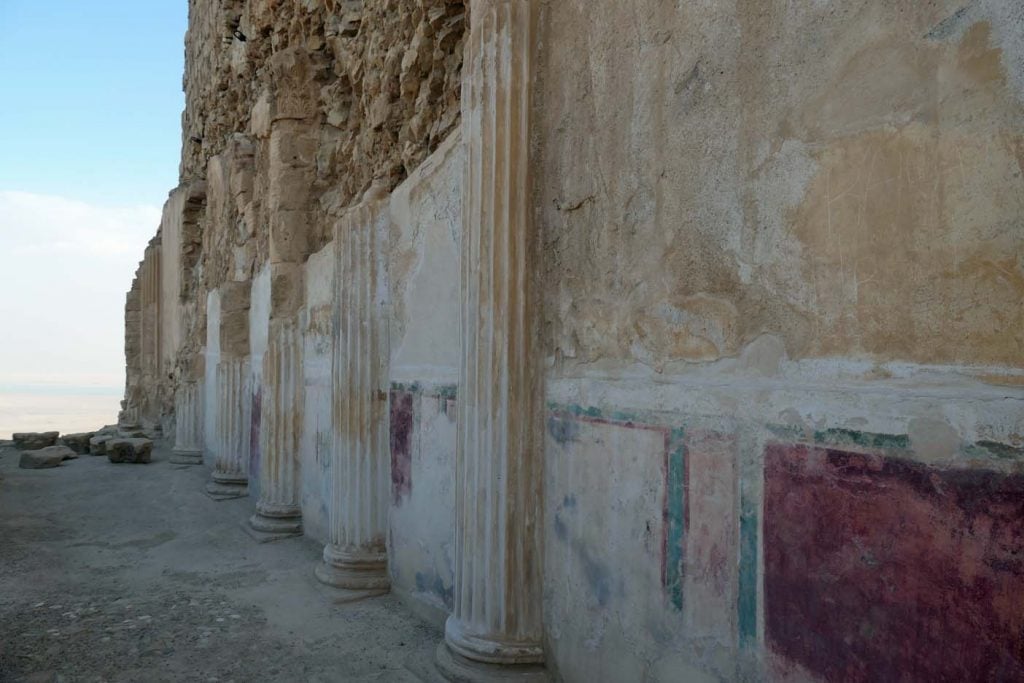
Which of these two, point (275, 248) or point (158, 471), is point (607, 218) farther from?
point (158, 471)

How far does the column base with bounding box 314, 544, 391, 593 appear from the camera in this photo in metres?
4.48

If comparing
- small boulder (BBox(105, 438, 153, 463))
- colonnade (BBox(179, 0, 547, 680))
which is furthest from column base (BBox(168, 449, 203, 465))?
colonnade (BBox(179, 0, 547, 680))

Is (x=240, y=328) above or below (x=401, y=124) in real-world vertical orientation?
below

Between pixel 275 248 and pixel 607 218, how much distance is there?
467 centimetres

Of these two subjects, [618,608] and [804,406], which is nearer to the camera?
[804,406]

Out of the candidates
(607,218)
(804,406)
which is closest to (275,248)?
(607,218)

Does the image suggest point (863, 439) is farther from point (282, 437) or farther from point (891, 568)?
point (282, 437)

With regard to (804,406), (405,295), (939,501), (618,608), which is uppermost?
(405,295)

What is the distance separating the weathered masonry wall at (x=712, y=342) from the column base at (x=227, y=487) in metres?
3.67

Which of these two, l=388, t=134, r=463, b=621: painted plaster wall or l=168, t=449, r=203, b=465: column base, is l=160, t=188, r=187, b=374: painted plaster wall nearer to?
l=168, t=449, r=203, b=465: column base

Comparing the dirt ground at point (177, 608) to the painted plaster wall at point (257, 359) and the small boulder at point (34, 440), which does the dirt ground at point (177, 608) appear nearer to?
the painted plaster wall at point (257, 359)

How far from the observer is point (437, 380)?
3.93m

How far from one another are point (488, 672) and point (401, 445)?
1.68 metres

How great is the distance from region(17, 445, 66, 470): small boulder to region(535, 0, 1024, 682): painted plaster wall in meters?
9.07
